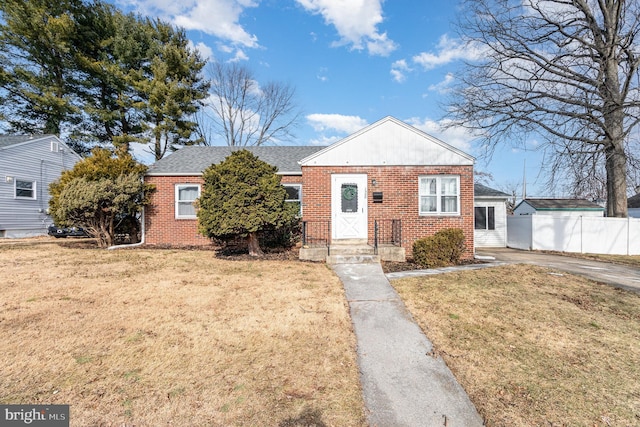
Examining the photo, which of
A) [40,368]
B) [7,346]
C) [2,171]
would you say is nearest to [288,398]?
[40,368]

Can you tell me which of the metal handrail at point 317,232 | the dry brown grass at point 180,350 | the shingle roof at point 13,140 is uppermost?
the shingle roof at point 13,140

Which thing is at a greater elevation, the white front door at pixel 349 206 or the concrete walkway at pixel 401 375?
the white front door at pixel 349 206

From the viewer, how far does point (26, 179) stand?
1608cm

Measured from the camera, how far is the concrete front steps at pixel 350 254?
8.37 metres

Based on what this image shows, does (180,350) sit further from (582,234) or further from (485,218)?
(582,234)

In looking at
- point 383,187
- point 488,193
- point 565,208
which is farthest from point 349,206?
point 565,208

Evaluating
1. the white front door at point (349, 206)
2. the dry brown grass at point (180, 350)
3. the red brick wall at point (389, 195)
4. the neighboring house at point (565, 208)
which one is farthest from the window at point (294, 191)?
the neighboring house at point (565, 208)

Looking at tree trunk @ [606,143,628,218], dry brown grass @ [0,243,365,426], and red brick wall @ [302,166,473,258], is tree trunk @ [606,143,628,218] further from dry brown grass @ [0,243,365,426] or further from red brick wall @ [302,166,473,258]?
dry brown grass @ [0,243,365,426]

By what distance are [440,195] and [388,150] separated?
2.29m

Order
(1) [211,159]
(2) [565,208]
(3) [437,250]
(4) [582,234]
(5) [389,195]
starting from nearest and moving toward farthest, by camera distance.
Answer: (3) [437,250], (5) [389,195], (1) [211,159], (4) [582,234], (2) [565,208]

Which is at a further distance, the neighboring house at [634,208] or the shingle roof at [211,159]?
the neighboring house at [634,208]

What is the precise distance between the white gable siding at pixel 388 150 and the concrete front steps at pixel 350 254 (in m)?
2.82

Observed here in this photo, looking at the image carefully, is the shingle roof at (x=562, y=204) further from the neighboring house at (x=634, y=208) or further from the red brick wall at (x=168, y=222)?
the red brick wall at (x=168, y=222)

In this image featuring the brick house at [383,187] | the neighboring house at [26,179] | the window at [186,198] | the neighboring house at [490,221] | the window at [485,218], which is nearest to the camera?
the brick house at [383,187]
